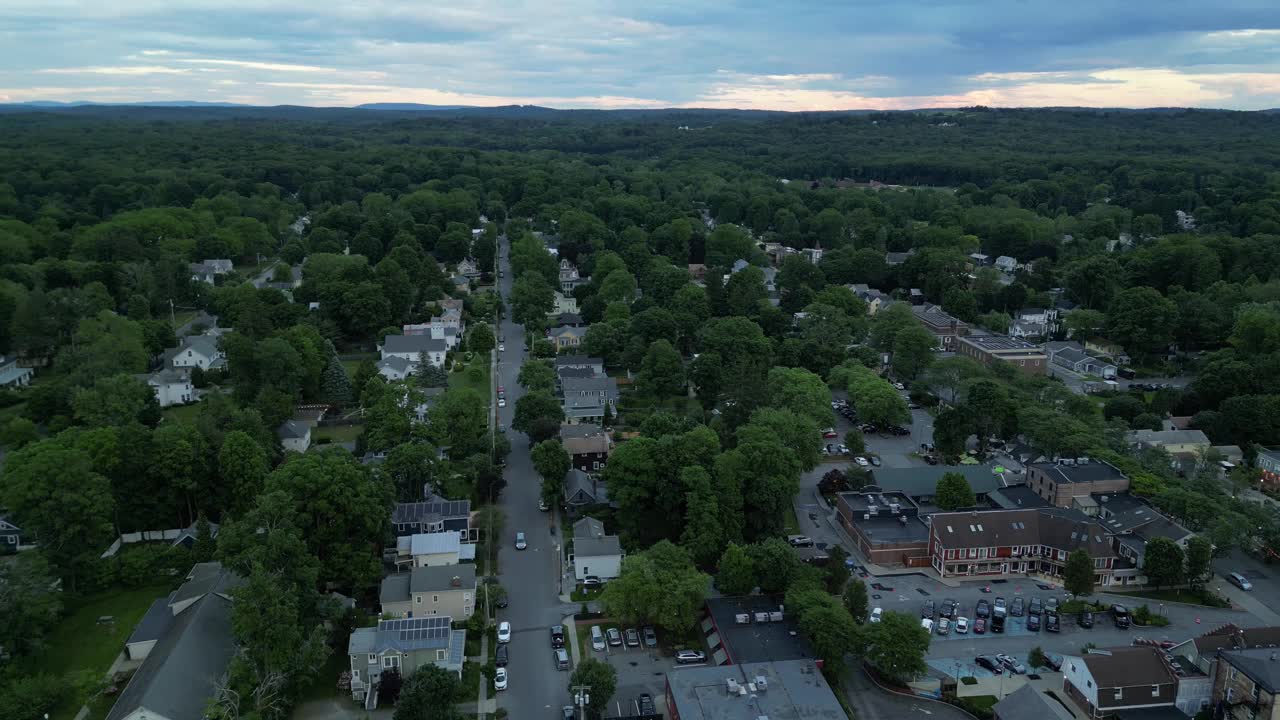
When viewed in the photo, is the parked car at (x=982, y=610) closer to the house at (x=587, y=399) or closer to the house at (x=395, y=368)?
the house at (x=587, y=399)

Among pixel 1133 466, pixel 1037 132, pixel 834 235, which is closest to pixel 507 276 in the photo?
pixel 834 235

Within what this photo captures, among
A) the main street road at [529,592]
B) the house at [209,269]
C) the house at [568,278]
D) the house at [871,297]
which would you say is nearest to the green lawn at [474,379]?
the main street road at [529,592]

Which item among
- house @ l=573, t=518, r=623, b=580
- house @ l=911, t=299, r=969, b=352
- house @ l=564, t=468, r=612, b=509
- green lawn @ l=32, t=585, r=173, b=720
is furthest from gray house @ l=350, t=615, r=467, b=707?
house @ l=911, t=299, r=969, b=352

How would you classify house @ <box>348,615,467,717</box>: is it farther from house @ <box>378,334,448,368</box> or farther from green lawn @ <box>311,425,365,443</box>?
house @ <box>378,334,448,368</box>

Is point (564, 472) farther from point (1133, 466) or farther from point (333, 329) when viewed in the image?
point (333, 329)

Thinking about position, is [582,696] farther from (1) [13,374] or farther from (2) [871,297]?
(2) [871,297]

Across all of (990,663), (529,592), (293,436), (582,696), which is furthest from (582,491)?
(990,663)
